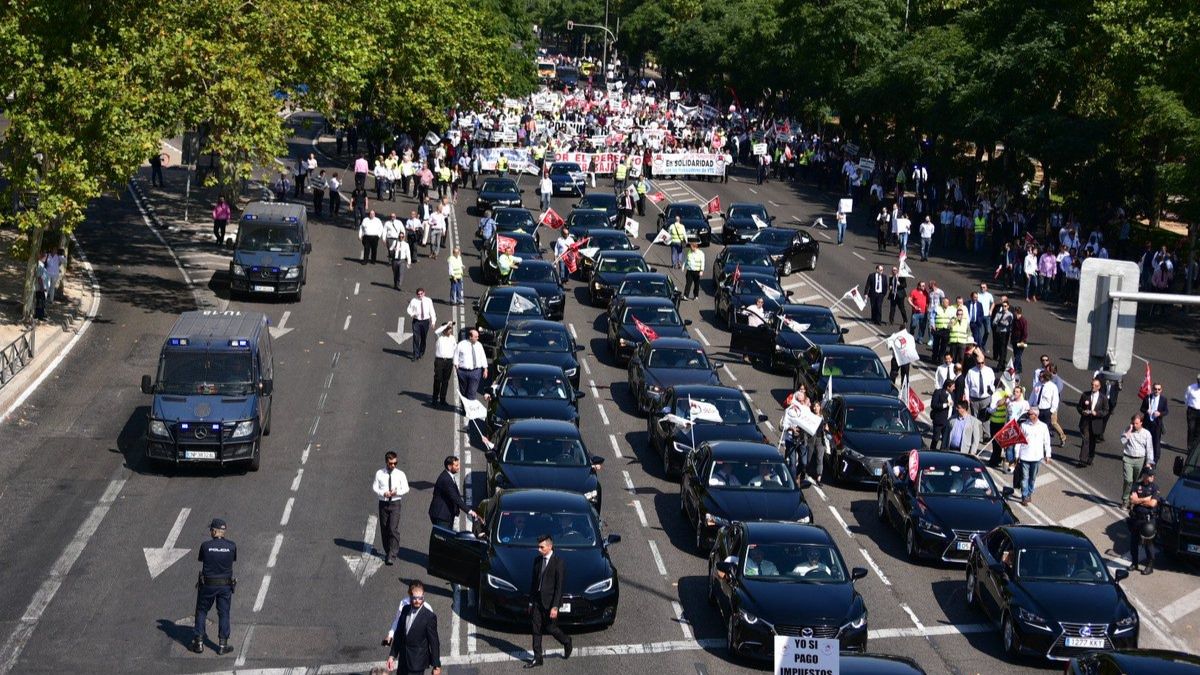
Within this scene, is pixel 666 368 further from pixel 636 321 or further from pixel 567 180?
pixel 567 180

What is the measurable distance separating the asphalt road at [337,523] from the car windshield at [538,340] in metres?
1.36

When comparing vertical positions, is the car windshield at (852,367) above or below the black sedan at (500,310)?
below

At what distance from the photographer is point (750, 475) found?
25.8m

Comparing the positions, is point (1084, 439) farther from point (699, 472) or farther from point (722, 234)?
point (722, 234)

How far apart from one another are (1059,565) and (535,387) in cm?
1196

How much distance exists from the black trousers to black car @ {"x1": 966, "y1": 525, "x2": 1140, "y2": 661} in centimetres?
846

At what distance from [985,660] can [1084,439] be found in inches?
428

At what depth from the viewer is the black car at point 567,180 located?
6650 cm

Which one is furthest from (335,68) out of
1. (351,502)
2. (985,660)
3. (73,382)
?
(985,660)

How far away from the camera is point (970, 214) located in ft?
190

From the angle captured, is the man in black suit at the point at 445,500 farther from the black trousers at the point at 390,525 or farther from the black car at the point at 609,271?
the black car at the point at 609,271

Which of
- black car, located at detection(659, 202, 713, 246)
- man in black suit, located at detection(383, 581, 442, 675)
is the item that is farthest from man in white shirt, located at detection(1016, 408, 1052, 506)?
black car, located at detection(659, 202, 713, 246)

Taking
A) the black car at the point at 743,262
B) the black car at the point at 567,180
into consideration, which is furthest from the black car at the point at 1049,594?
the black car at the point at 567,180

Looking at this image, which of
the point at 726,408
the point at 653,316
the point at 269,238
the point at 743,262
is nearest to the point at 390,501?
the point at 726,408
